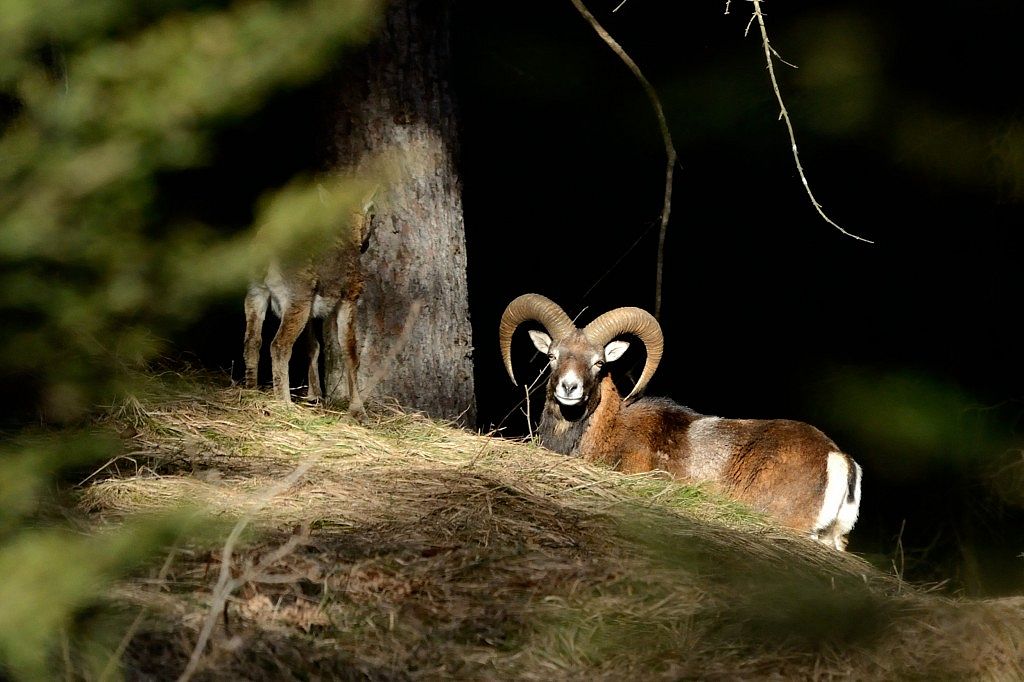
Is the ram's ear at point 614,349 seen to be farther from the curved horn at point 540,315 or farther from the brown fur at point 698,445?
the curved horn at point 540,315

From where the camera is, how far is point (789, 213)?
36.4ft

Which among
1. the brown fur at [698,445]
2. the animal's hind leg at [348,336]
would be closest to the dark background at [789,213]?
the brown fur at [698,445]

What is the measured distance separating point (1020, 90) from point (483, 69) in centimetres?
647

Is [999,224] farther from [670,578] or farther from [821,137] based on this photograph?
[670,578]

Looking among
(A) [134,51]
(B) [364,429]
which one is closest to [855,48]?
(B) [364,429]

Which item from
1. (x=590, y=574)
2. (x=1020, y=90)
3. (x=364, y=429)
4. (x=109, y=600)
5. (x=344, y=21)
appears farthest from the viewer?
(x=1020, y=90)

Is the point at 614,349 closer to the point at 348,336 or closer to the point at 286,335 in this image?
the point at 348,336

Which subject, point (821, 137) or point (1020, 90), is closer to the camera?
point (1020, 90)

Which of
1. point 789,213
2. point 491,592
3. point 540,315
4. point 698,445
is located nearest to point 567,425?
point 540,315

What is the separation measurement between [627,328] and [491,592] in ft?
15.8

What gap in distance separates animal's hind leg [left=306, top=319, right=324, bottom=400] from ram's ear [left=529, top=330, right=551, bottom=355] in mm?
1803

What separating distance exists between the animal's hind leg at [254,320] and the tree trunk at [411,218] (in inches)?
20.9

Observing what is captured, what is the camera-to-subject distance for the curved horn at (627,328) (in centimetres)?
822

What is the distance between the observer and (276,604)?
336 cm
